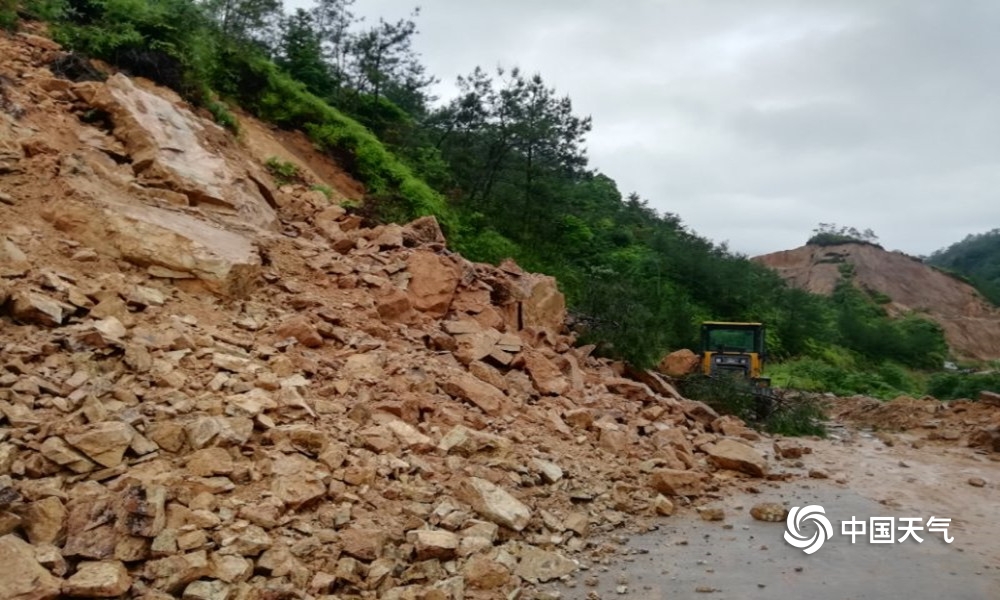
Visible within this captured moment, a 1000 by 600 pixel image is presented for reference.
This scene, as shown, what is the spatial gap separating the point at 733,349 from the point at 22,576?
12.5 m

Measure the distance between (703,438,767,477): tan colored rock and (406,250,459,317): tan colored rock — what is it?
342 centimetres

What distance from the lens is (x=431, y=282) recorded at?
26.0ft

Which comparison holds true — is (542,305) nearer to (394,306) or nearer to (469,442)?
(394,306)

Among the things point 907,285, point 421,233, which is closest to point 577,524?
point 421,233

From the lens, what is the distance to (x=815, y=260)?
49250 millimetres

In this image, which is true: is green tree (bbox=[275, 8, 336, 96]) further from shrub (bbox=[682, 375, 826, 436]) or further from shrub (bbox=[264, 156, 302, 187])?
shrub (bbox=[682, 375, 826, 436])

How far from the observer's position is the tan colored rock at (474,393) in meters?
6.31

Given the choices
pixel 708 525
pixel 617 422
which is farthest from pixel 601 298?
pixel 708 525

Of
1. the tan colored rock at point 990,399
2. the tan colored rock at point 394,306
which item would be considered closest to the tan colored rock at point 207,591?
the tan colored rock at point 394,306

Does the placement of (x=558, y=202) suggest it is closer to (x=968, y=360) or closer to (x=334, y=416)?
(x=334, y=416)

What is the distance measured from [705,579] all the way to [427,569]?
190cm

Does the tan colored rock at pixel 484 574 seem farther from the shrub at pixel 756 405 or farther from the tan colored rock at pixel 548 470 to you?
the shrub at pixel 756 405

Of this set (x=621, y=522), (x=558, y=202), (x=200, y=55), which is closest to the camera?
(x=621, y=522)

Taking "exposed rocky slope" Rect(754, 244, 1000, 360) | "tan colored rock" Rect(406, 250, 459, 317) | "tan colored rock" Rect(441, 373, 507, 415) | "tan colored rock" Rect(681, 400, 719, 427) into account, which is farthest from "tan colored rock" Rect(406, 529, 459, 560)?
"exposed rocky slope" Rect(754, 244, 1000, 360)
